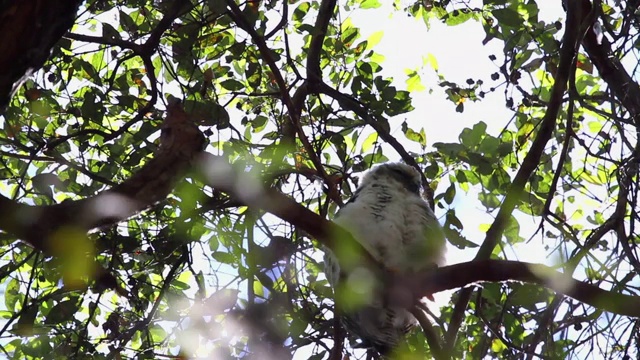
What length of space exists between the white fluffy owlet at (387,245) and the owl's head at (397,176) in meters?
0.22

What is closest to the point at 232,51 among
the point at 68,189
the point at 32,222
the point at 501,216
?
the point at 68,189

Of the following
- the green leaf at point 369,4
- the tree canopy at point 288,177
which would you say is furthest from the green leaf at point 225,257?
the green leaf at point 369,4

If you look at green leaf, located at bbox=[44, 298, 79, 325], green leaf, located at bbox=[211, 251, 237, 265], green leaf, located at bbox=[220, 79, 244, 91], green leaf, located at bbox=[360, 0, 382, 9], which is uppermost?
green leaf, located at bbox=[360, 0, 382, 9]

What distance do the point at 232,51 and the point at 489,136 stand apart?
4.79 ft

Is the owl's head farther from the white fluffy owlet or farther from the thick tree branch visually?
the thick tree branch

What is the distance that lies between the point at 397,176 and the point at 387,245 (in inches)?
26.6

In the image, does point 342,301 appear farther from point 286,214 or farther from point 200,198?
point 286,214

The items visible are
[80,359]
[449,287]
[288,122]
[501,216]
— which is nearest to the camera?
[449,287]

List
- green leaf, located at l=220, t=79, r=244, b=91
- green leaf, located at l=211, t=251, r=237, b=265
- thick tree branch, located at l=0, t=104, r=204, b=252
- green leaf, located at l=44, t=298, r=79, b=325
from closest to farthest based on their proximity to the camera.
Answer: thick tree branch, located at l=0, t=104, r=204, b=252 < green leaf, located at l=44, t=298, r=79, b=325 < green leaf, located at l=211, t=251, r=237, b=265 < green leaf, located at l=220, t=79, r=244, b=91

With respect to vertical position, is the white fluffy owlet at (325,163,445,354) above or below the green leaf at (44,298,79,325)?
above

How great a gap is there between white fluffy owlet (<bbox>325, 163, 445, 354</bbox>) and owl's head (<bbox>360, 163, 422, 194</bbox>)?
0.22 meters

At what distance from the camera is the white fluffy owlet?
3.49 m

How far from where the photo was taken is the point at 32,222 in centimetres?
195

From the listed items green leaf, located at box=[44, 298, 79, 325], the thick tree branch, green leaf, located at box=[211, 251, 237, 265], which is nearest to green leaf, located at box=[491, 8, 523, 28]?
green leaf, located at box=[211, 251, 237, 265]
